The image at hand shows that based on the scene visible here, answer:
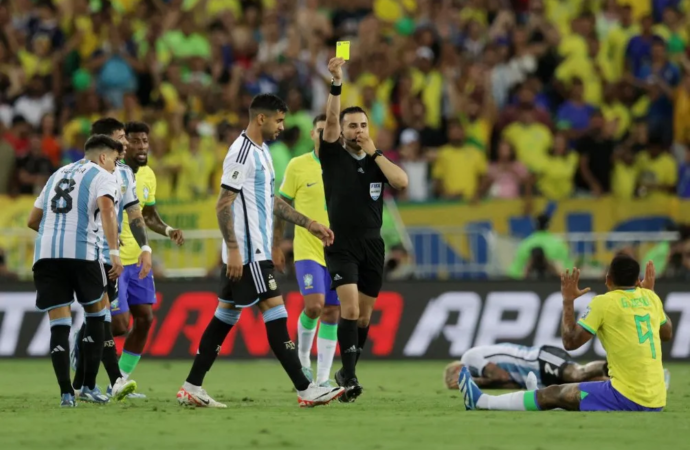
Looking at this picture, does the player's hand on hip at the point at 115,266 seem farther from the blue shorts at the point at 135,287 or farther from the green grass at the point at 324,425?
the blue shorts at the point at 135,287

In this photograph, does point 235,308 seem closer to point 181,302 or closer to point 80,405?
Answer: point 80,405

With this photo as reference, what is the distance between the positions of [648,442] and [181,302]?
→ 1174 centimetres

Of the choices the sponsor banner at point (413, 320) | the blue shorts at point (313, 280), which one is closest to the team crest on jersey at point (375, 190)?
the blue shorts at point (313, 280)

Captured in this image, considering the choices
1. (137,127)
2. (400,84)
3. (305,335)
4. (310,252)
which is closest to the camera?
(137,127)

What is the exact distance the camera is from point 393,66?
23.6m

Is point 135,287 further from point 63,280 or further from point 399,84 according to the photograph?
point 399,84

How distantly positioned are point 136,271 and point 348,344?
2342 millimetres

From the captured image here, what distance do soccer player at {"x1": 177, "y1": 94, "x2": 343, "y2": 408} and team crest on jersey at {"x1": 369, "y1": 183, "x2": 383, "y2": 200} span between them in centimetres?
151

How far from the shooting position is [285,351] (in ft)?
37.7

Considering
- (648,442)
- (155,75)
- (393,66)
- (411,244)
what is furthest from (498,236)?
(648,442)

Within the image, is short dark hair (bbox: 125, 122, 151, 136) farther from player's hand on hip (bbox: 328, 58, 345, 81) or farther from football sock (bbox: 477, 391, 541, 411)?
football sock (bbox: 477, 391, 541, 411)

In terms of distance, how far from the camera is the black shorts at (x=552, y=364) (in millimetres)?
13852

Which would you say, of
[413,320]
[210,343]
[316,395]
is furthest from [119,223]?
[413,320]

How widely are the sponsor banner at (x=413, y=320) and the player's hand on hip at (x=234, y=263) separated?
7899 millimetres
